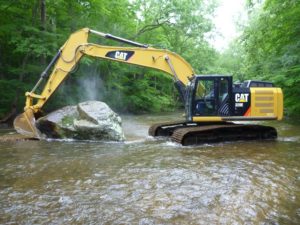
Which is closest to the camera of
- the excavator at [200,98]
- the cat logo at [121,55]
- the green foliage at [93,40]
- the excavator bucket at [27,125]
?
the excavator at [200,98]

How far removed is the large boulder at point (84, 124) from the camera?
990cm

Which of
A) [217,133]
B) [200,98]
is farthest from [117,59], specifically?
[217,133]

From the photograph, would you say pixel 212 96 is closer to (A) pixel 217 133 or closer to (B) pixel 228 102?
(B) pixel 228 102

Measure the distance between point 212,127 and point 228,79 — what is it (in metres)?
1.45

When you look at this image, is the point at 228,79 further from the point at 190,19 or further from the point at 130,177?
the point at 190,19

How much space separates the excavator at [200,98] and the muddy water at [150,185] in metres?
1.05

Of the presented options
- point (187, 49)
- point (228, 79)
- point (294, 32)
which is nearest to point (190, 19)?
point (187, 49)

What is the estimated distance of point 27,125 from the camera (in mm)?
10289

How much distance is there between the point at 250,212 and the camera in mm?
4172

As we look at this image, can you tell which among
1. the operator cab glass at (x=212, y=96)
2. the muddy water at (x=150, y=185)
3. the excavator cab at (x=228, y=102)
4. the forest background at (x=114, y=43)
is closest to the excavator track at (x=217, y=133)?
the excavator cab at (x=228, y=102)

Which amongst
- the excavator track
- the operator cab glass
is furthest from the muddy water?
the operator cab glass

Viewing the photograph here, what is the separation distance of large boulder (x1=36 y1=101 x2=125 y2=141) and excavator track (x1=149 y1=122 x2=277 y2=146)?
1.55 meters

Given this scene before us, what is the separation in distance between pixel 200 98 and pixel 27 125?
520 centimetres

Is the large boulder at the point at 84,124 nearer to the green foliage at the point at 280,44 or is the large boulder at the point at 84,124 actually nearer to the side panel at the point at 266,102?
the side panel at the point at 266,102
